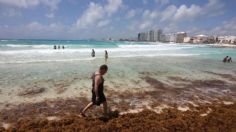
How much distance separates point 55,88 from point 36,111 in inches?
118

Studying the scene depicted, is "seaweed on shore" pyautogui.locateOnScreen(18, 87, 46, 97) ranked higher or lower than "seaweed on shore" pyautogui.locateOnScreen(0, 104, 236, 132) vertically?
higher

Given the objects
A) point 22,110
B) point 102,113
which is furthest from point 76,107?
point 22,110

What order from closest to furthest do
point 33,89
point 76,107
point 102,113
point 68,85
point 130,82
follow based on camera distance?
point 102,113, point 76,107, point 33,89, point 68,85, point 130,82

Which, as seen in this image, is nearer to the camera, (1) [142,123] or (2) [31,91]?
(1) [142,123]

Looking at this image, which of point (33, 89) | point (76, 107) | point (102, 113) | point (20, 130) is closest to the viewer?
point (20, 130)

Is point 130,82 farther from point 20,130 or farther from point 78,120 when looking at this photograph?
point 20,130

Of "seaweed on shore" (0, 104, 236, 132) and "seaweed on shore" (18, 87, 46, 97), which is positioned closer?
"seaweed on shore" (0, 104, 236, 132)

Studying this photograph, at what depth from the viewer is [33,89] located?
355 inches

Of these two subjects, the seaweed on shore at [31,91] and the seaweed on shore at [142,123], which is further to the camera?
the seaweed on shore at [31,91]

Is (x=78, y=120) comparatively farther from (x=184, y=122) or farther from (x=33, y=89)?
(x=33, y=89)

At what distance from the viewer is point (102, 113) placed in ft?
20.3

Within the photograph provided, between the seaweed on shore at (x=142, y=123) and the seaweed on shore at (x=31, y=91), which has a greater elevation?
the seaweed on shore at (x=31, y=91)

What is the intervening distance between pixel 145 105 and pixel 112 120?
1883mm

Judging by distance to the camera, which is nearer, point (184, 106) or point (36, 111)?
point (36, 111)
